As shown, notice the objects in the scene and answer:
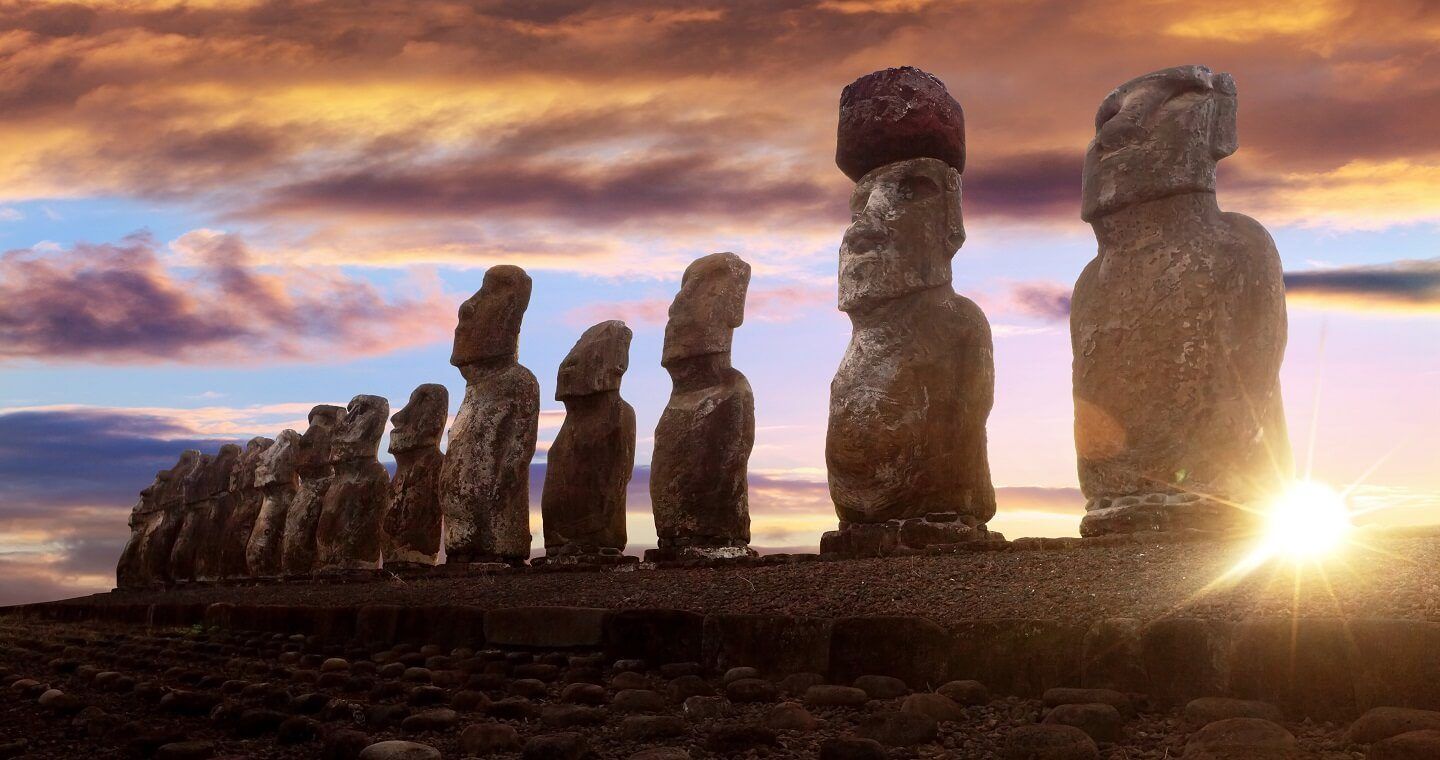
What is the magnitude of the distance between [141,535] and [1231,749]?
24.1 meters

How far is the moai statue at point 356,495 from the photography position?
1600cm

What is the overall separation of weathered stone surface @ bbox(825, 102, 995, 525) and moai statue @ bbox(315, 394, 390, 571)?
26.9 ft

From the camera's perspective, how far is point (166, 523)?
2311 cm

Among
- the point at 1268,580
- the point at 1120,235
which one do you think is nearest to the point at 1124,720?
the point at 1268,580

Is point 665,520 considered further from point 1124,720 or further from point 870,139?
point 1124,720

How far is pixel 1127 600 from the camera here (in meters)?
4.94

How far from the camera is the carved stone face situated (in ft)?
30.1

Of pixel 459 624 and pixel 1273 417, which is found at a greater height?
pixel 1273 417

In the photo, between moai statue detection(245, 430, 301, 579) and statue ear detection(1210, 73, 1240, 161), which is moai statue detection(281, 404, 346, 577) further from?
statue ear detection(1210, 73, 1240, 161)

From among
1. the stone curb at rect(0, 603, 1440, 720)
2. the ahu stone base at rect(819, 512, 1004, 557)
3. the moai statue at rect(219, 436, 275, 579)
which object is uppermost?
the moai statue at rect(219, 436, 275, 579)

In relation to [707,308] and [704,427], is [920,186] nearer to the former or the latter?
[707,308]

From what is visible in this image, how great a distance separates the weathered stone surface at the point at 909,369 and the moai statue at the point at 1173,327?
107 cm

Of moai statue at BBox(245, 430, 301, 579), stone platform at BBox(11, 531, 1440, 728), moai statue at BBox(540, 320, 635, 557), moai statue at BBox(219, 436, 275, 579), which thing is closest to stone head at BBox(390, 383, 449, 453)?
moai statue at BBox(540, 320, 635, 557)

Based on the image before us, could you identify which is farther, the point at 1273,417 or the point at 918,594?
the point at 1273,417
